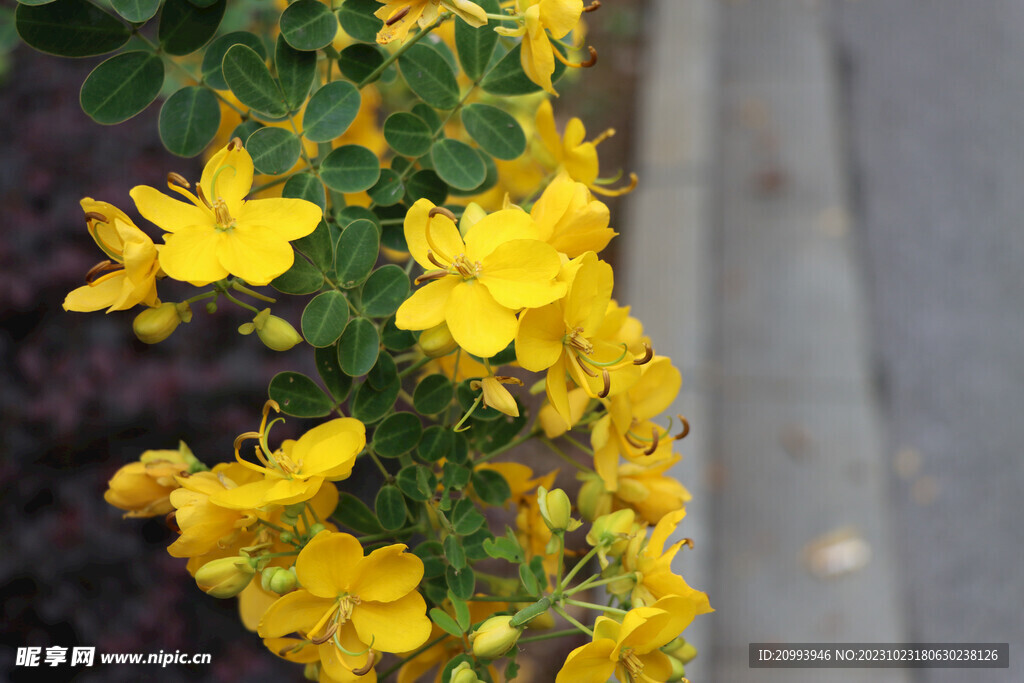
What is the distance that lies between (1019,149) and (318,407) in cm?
325

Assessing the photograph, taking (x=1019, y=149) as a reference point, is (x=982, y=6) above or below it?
above

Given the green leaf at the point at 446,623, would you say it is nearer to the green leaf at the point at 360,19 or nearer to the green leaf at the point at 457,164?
the green leaf at the point at 457,164

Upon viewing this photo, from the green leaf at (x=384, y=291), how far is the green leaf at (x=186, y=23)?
0.31m

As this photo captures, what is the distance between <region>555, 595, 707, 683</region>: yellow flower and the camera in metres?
0.68

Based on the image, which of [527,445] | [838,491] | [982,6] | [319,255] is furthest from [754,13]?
[319,255]

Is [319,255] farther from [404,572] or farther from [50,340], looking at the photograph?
[50,340]

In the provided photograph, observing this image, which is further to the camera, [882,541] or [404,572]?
[882,541]

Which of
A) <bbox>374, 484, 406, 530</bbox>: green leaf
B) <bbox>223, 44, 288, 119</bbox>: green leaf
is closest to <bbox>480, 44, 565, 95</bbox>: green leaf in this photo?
<bbox>223, 44, 288, 119</bbox>: green leaf

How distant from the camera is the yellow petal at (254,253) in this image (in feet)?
2.18

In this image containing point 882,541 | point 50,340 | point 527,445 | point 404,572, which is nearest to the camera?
point 404,572

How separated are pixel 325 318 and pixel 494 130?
305 millimetres

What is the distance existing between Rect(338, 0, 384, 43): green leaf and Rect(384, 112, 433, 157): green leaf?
0.09 m

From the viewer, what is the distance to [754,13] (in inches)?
134

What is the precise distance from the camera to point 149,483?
800 mm
